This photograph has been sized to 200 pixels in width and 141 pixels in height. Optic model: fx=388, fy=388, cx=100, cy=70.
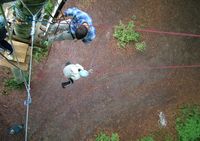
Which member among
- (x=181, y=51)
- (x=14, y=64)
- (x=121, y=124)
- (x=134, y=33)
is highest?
(x=14, y=64)

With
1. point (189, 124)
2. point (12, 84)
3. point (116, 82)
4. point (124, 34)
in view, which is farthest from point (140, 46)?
point (12, 84)

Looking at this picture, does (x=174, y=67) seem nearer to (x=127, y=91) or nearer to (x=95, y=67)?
(x=127, y=91)

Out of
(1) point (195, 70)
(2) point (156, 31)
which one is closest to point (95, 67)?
(2) point (156, 31)

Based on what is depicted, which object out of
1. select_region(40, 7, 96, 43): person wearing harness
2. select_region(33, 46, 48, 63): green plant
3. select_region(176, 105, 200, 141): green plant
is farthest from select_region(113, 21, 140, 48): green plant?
select_region(40, 7, 96, 43): person wearing harness

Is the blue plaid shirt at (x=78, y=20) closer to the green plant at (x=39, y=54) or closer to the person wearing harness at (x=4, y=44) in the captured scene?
the person wearing harness at (x=4, y=44)

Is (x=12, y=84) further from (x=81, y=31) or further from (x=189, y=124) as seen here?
(x=189, y=124)

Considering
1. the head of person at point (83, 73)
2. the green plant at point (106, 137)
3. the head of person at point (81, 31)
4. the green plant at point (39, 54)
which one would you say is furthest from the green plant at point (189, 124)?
the head of person at point (81, 31)
